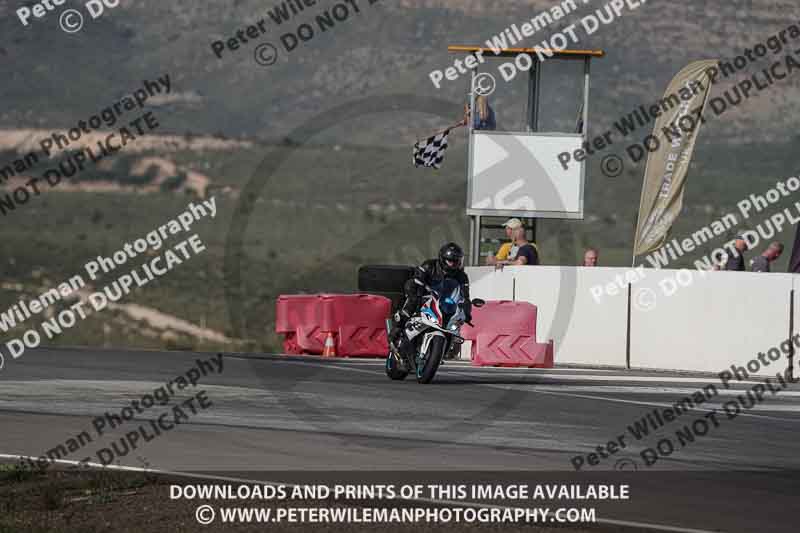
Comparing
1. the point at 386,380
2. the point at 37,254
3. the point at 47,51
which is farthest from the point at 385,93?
the point at 386,380

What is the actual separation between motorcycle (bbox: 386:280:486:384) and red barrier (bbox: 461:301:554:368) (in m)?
4.71

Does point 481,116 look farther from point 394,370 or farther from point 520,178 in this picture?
point 394,370

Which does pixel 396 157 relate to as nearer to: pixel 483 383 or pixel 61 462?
pixel 483 383

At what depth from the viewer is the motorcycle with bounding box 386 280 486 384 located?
1930 centimetres

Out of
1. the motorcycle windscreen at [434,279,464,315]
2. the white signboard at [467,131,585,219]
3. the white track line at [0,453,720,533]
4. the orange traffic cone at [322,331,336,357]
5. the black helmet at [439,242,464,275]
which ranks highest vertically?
the white signboard at [467,131,585,219]

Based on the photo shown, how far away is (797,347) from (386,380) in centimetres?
670

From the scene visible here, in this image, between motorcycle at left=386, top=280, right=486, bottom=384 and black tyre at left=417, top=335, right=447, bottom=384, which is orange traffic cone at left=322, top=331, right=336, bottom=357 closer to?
motorcycle at left=386, top=280, right=486, bottom=384

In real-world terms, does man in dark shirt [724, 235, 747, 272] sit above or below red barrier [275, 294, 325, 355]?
above

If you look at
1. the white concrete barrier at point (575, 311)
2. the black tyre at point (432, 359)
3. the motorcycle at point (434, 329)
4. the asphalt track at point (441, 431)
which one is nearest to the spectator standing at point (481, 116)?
the white concrete barrier at point (575, 311)

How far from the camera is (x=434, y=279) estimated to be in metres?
19.7

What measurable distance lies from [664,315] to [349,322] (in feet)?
17.5

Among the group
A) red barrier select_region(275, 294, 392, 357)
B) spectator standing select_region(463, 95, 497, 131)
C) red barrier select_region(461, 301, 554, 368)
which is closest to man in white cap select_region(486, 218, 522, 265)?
red barrier select_region(461, 301, 554, 368)

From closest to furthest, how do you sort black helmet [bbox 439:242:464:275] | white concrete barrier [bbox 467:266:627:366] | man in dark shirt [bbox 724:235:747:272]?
black helmet [bbox 439:242:464:275] < white concrete barrier [bbox 467:266:627:366] < man in dark shirt [bbox 724:235:747:272]

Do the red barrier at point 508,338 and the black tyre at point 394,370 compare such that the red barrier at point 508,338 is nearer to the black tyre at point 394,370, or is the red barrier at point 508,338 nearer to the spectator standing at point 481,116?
the black tyre at point 394,370
